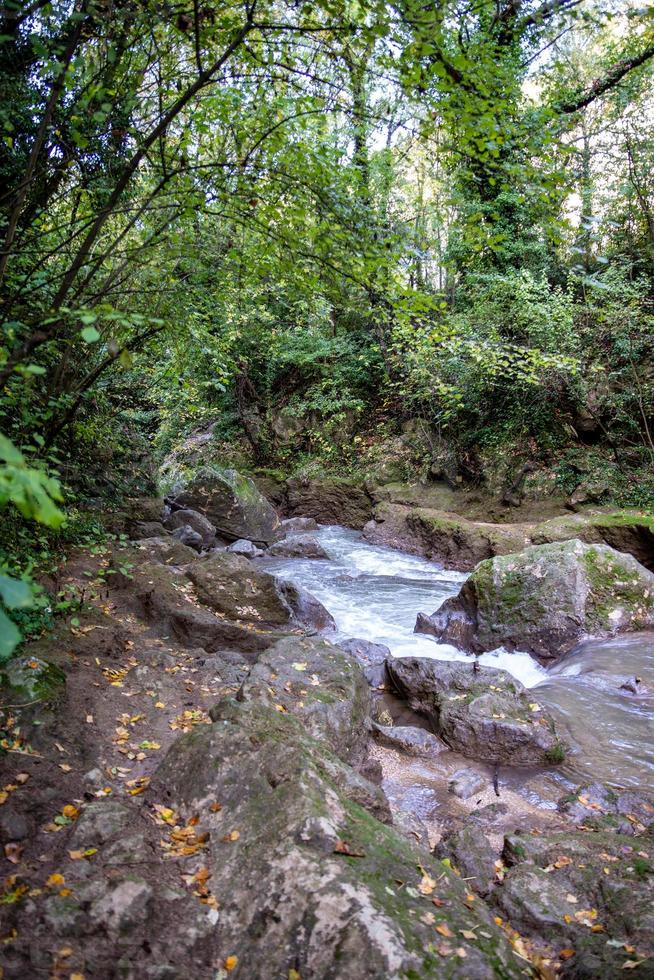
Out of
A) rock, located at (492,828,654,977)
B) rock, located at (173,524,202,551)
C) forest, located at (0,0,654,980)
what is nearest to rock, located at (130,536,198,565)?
forest, located at (0,0,654,980)

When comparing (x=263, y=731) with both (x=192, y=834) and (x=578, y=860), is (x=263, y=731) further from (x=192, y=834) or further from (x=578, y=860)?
(x=578, y=860)

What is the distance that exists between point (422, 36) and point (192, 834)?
4.53m

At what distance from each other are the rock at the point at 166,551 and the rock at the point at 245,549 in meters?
3.04

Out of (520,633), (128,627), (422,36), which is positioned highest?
(422,36)

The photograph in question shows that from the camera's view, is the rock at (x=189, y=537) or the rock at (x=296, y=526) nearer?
the rock at (x=189, y=537)

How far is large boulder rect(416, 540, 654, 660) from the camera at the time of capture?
7777mm

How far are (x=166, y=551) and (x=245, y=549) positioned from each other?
366 centimetres

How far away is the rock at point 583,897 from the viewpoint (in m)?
2.69

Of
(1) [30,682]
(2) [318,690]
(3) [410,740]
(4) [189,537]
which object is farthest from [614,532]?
(1) [30,682]

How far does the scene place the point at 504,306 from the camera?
13664 millimetres

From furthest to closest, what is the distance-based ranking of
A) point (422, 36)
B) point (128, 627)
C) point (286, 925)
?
point (128, 627) → point (422, 36) → point (286, 925)

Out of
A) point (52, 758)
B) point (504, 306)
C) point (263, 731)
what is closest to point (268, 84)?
point (263, 731)

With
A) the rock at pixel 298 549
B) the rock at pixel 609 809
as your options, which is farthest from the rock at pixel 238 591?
the rock at pixel 298 549

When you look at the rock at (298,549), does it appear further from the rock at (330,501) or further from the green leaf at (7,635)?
the green leaf at (7,635)
